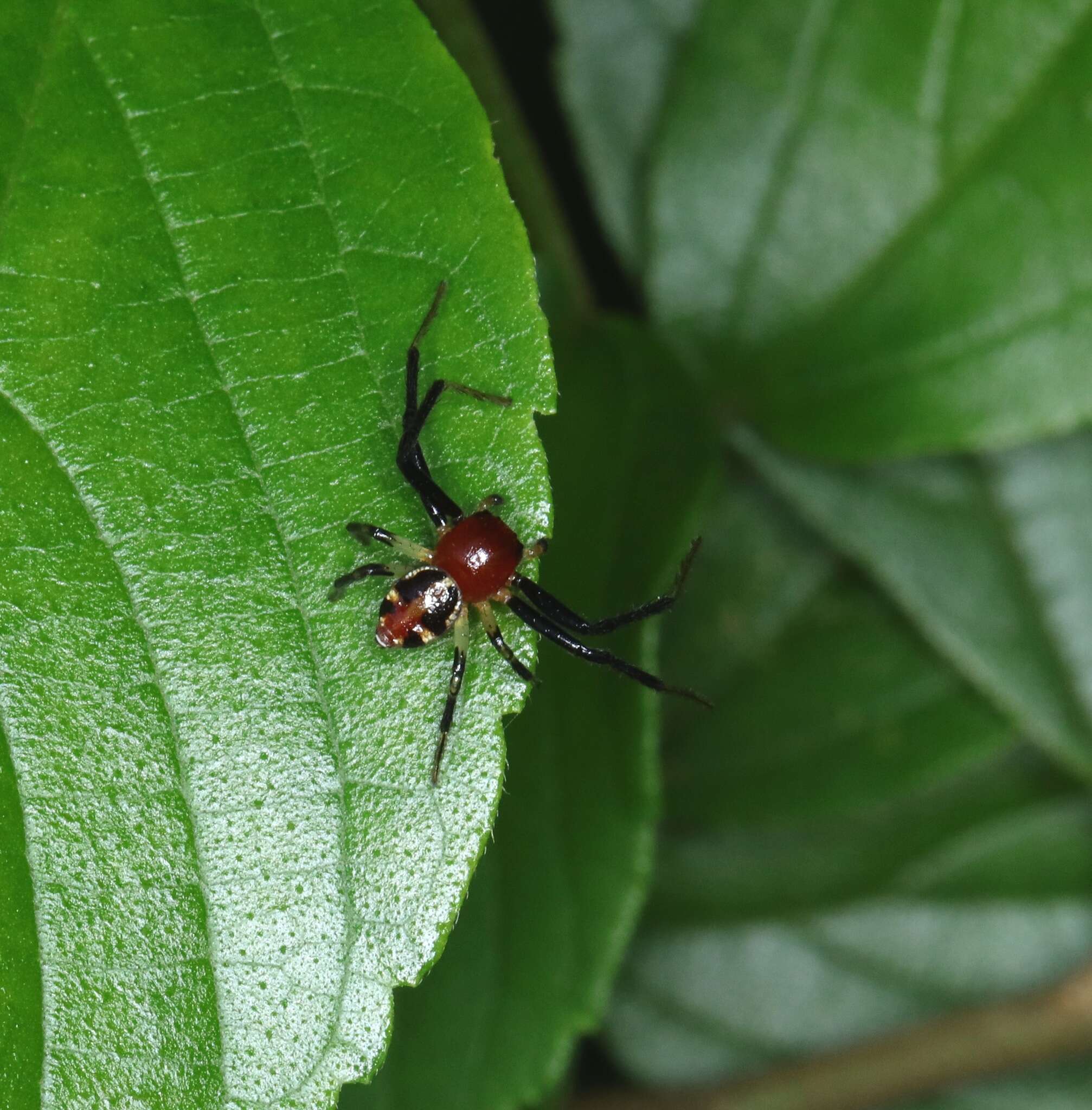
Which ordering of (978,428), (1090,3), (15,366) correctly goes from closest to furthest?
(15,366), (1090,3), (978,428)

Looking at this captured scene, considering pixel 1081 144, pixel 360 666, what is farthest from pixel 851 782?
pixel 360 666

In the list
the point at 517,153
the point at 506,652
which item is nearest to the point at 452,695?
the point at 506,652

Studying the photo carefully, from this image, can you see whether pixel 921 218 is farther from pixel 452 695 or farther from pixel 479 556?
pixel 452 695

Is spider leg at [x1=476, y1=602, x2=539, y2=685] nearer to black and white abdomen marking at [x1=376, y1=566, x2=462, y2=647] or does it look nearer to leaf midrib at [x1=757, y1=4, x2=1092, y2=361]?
black and white abdomen marking at [x1=376, y1=566, x2=462, y2=647]

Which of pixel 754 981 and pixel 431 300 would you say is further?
pixel 754 981

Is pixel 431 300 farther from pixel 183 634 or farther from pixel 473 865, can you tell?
pixel 473 865

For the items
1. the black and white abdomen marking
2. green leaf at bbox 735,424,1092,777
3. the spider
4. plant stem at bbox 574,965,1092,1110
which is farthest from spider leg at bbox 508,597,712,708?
plant stem at bbox 574,965,1092,1110

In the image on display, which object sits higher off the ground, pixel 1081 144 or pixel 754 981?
pixel 1081 144
